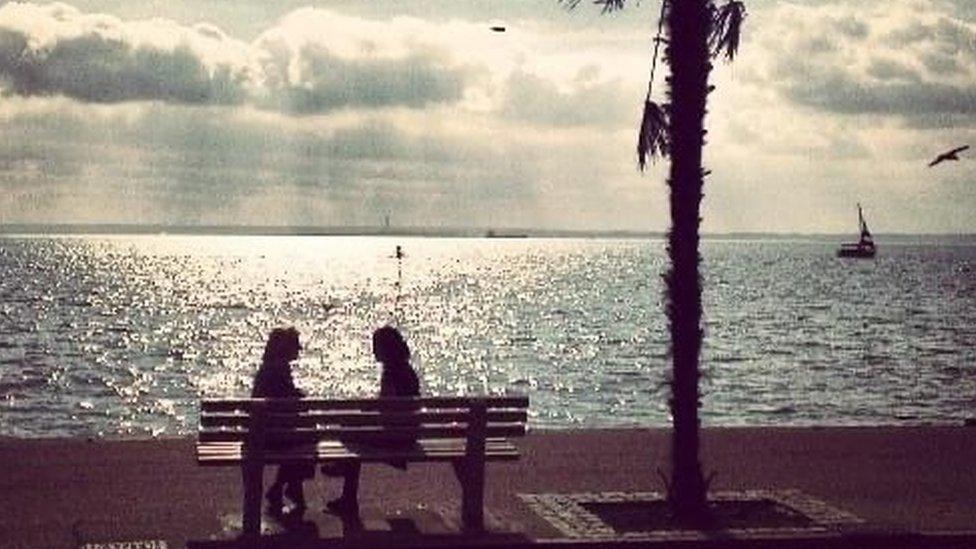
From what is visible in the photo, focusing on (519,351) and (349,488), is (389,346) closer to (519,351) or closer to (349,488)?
(349,488)

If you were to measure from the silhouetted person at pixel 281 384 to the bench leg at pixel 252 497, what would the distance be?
907 mm

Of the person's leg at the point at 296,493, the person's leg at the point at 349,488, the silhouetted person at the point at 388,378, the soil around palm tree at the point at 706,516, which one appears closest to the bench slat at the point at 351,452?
the person's leg at the point at 349,488

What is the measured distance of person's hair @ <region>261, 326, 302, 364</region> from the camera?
36.7 ft

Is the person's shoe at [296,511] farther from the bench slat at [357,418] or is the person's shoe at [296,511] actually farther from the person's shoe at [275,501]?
the bench slat at [357,418]

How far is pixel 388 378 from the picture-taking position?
1153cm

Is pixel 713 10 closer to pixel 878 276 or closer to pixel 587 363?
pixel 587 363

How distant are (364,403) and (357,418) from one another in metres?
0.12

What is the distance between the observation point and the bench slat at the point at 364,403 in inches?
402

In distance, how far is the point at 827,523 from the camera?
11.1 metres

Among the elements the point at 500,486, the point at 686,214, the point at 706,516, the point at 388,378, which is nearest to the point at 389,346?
the point at 388,378

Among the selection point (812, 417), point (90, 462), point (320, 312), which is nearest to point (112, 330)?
point (320, 312)

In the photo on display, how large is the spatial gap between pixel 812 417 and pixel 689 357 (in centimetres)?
3374

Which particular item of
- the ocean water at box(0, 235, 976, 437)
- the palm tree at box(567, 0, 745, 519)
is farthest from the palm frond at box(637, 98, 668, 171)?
the ocean water at box(0, 235, 976, 437)

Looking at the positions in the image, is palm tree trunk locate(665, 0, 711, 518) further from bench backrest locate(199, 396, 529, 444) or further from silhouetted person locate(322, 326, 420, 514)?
silhouetted person locate(322, 326, 420, 514)
